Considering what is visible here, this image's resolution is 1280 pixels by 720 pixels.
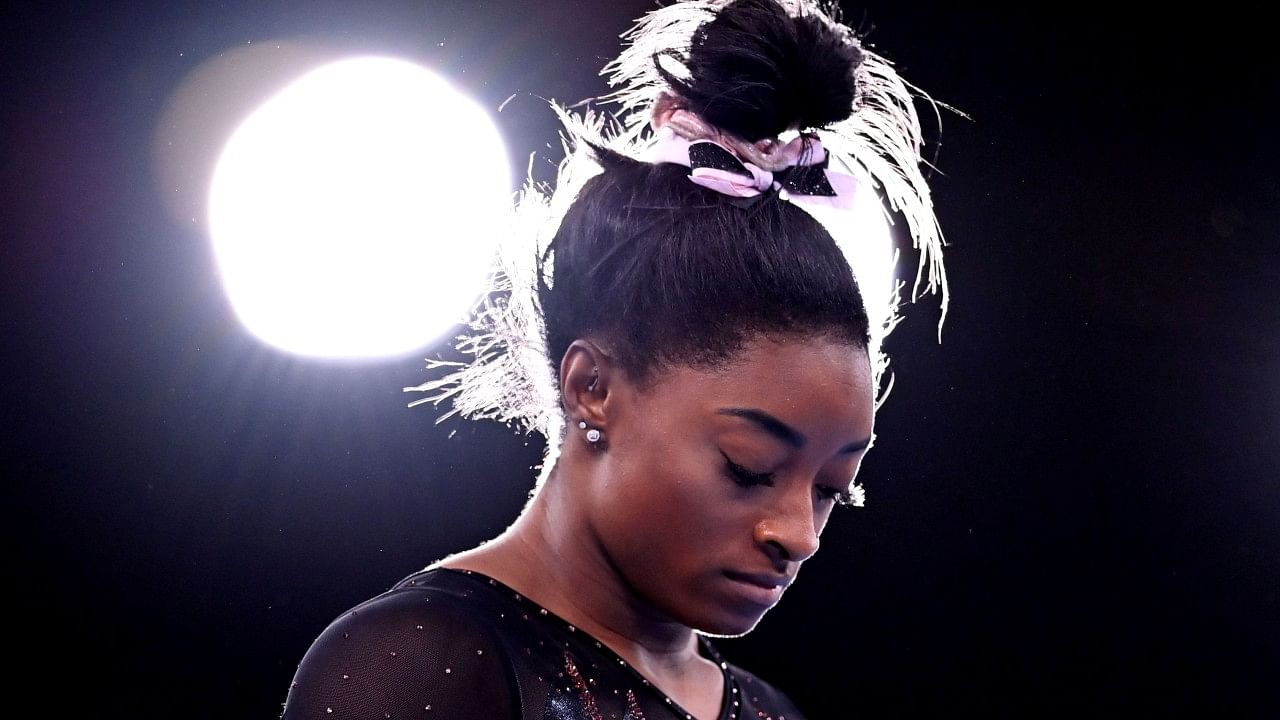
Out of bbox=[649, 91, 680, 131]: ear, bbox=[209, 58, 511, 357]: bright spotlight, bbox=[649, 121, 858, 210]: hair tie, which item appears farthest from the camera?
bbox=[209, 58, 511, 357]: bright spotlight

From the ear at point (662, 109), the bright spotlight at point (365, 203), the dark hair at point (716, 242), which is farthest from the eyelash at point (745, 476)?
the bright spotlight at point (365, 203)

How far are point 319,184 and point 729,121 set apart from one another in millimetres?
1096

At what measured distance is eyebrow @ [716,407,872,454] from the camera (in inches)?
44.3

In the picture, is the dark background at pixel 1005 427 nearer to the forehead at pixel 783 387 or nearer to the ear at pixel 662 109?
the ear at pixel 662 109

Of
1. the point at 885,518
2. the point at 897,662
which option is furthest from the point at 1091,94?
the point at 897,662

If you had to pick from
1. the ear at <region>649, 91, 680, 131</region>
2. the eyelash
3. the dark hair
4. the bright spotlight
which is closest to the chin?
the eyelash

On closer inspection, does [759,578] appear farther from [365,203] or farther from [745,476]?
[365,203]

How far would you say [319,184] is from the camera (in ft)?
7.07

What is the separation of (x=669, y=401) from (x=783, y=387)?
4.5 inches

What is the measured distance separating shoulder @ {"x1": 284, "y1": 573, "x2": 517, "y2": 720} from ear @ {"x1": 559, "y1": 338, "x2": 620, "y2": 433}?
0.24m

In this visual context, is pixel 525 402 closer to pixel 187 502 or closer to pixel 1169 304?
pixel 187 502

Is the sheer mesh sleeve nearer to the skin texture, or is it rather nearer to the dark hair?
the skin texture

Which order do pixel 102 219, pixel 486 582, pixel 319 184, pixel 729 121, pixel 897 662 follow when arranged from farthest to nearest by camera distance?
1. pixel 897 662
2. pixel 319 184
3. pixel 102 219
4. pixel 729 121
5. pixel 486 582

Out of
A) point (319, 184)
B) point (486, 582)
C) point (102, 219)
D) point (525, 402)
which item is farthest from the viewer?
point (319, 184)
